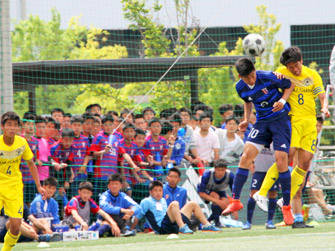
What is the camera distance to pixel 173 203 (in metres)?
9.70

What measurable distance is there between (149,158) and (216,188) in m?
1.29

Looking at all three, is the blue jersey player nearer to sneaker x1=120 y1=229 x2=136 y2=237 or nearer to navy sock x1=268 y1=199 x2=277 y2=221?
navy sock x1=268 y1=199 x2=277 y2=221

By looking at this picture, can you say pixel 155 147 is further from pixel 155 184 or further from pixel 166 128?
pixel 155 184

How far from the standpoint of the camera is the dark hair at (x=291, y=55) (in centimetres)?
787

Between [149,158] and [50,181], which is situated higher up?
[149,158]

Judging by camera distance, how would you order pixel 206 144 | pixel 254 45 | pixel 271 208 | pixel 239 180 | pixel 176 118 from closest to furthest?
1. pixel 239 180
2. pixel 271 208
3. pixel 254 45
4. pixel 206 144
5. pixel 176 118

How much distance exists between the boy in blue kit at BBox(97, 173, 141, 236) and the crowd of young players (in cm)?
2

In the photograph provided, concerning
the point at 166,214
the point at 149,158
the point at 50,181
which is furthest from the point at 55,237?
the point at 149,158

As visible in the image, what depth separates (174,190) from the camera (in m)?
10.7

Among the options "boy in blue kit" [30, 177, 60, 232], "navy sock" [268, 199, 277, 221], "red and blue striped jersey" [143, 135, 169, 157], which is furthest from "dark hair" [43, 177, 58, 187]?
"navy sock" [268, 199, 277, 221]

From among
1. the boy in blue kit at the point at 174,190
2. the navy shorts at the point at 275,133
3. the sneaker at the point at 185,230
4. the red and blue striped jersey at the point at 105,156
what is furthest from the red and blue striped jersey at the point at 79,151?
the navy shorts at the point at 275,133

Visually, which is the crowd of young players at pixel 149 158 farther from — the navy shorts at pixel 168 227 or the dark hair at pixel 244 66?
the dark hair at pixel 244 66

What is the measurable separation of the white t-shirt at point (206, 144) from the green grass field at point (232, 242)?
2914mm

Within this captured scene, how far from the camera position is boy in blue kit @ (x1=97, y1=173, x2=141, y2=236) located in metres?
10.1
